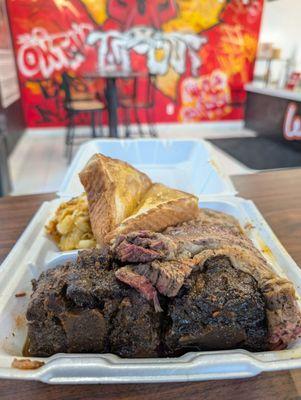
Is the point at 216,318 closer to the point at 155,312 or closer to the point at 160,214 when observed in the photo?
the point at 155,312

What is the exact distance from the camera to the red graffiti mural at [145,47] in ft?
17.5

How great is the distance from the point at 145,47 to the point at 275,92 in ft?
8.24

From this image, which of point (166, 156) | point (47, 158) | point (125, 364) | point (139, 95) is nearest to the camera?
point (125, 364)

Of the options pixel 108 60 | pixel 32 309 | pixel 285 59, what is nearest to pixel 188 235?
pixel 32 309

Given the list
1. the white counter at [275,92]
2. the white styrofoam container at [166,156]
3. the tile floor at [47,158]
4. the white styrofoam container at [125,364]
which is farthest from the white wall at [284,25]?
the white styrofoam container at [125,364]

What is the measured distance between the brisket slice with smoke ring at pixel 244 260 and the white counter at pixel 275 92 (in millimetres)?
4612

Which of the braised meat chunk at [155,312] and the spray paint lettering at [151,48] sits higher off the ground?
the spray paint lettering at [151,48]

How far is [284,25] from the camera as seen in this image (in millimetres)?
6148

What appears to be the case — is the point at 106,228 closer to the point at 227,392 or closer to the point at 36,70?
the point at 227,392

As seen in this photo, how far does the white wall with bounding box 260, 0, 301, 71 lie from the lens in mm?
5992

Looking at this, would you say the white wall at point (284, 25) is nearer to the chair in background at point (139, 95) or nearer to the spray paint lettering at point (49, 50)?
the chair in background at point (139, 95)

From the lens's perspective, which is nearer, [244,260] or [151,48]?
[244,260]

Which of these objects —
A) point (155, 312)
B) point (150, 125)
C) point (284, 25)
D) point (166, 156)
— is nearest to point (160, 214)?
point (155, 312)

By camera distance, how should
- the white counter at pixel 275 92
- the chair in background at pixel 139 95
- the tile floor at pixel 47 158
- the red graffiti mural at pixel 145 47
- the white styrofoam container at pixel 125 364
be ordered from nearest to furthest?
the white styrofoam container at pixel 125 364 → the tile floor at pixel 47 158 → the white counter at pixel 275 92 → the red graffiti mural at pixel 145 47 → the chair in background at pixel 139 95
